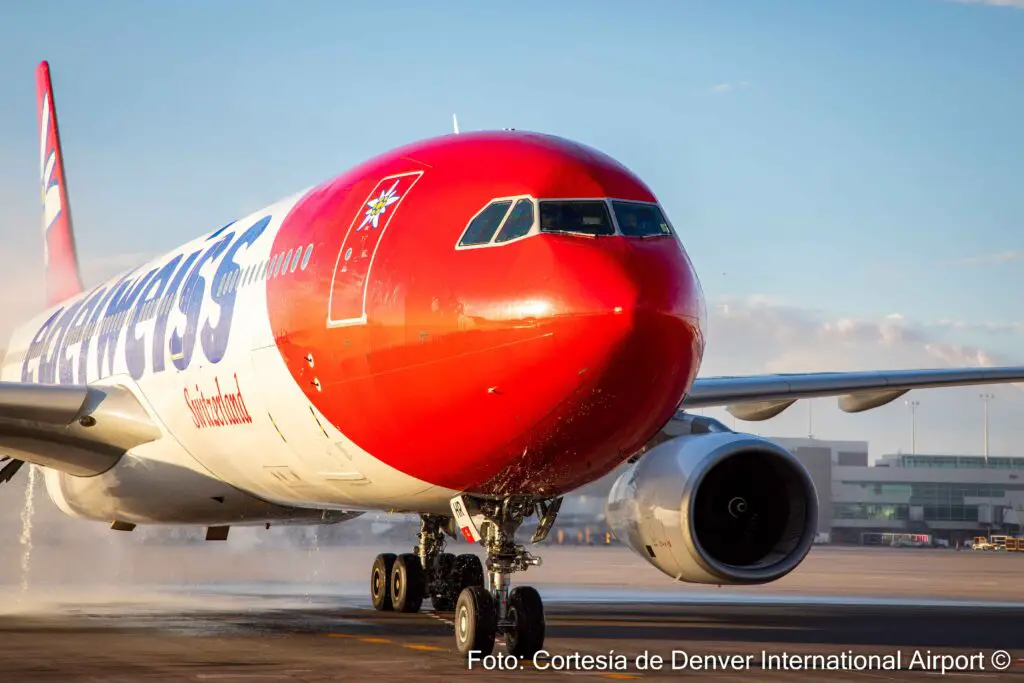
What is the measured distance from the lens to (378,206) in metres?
10.1

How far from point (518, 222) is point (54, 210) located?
17651 mm

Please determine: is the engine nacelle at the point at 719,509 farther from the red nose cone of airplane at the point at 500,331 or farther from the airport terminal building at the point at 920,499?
the airport terminal building at the point at 920,499

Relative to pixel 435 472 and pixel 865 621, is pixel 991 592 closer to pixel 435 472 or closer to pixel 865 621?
pixel 865 621

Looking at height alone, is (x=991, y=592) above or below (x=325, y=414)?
below

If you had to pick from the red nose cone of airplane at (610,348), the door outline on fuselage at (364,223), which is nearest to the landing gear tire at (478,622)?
the red nose cone of airplane at (610,348)

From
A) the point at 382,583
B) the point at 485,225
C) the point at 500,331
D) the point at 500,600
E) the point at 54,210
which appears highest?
the point at 54,210

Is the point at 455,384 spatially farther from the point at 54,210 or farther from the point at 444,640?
the point at 54,210

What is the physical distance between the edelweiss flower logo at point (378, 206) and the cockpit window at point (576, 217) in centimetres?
141

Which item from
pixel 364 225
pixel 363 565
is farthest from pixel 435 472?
pixel 363 565

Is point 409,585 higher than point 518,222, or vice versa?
point 518,222

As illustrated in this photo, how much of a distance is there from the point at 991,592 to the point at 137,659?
52.6 ft

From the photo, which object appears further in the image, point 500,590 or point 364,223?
Result: point 364,223

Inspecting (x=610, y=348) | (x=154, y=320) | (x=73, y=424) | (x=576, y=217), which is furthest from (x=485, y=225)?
(x=73, y=424)

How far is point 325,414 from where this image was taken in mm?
10328
